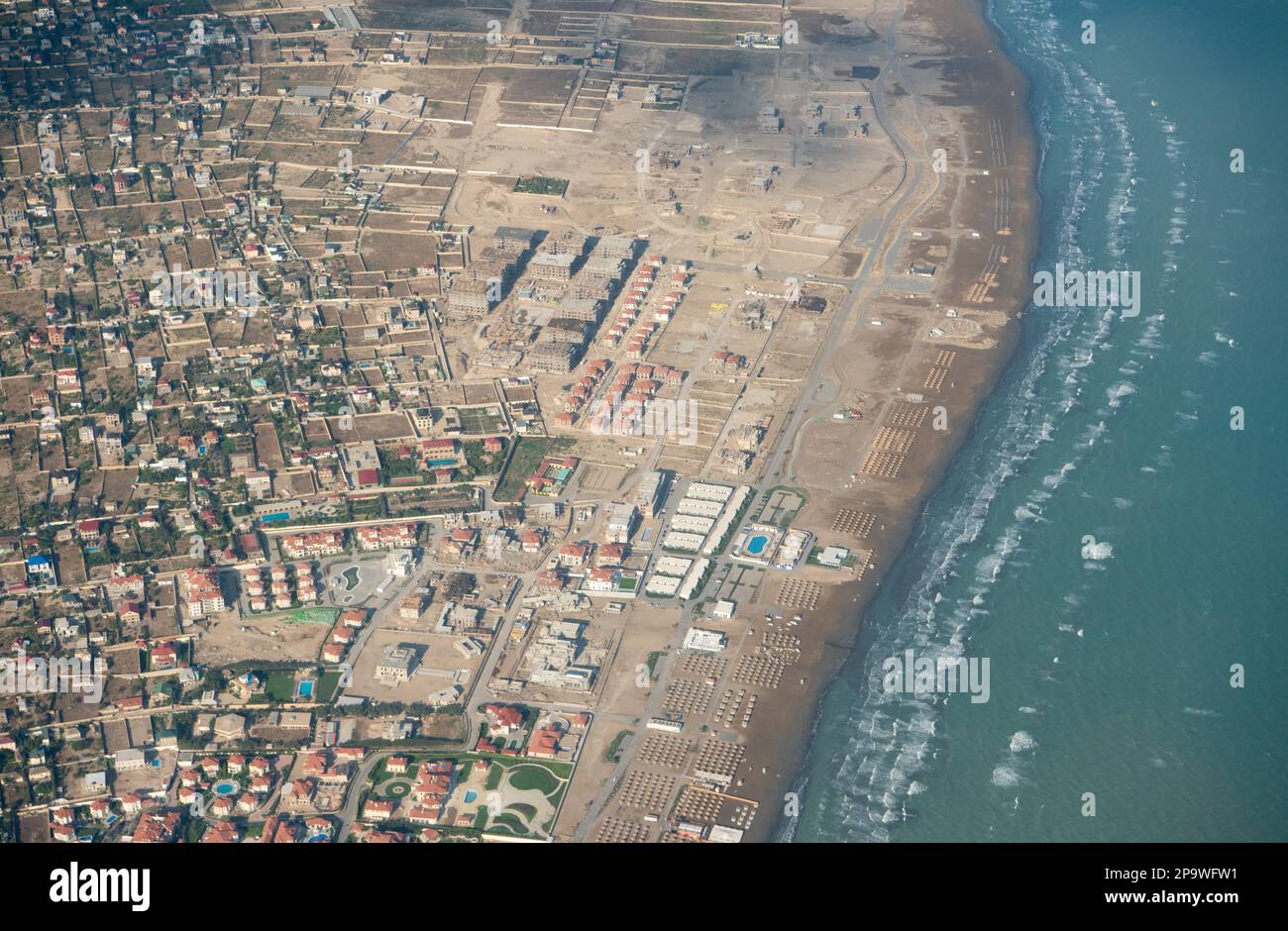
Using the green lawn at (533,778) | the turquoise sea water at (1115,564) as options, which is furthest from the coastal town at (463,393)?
the turquoise sea water at (1115,564)

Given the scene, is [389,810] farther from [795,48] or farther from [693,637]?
[795,48]

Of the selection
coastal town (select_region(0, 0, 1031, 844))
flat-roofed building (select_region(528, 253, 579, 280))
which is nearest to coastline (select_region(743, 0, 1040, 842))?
coastal town (select_region(0, 0, 1031, 844))

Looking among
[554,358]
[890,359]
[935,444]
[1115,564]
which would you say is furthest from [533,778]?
[890,359]

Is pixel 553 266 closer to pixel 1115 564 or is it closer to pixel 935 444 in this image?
pixel 935 444

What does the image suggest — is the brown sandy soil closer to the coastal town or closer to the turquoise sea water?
the coastal town
